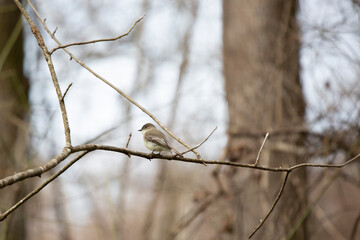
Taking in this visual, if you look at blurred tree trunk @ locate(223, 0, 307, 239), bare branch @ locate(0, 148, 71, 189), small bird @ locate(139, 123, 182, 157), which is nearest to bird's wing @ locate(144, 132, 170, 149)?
small bird @ locate(139, 123, 182, 157)

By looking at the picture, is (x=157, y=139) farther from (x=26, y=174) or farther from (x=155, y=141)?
(x=26, y=174)

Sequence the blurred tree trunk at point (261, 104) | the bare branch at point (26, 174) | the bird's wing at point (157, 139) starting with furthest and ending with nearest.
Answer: the blurred tree trunk at point (261, 104)
the bird's wing at point (157, 139)
the bare branch at point (26, 174)

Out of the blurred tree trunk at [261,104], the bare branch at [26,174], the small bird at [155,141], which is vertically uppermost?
the blurred tree trunk at [261,104]

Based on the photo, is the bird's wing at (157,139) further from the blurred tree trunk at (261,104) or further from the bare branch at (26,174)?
the blurred tree trunk at (261,104)

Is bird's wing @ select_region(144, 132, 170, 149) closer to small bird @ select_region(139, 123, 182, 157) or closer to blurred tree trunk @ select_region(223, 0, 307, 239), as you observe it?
small bird @ select_region(139, 123, 182, 157)

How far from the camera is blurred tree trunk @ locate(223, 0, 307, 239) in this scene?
13.8ft

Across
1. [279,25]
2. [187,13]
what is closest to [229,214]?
[279,25]

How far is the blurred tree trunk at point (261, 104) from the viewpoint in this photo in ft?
13.8

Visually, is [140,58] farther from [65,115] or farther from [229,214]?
[65,115]

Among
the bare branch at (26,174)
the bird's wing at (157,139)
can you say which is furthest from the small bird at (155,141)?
the bare branch at (26,174)

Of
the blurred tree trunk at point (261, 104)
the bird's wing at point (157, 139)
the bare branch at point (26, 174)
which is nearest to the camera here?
the bare branch at point (26, 174)

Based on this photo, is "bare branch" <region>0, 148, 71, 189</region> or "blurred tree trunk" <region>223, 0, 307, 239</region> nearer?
"bare branch" <region>0, 148, 71, 189</region>

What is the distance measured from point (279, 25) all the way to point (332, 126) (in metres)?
1.57

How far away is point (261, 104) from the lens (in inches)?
187
